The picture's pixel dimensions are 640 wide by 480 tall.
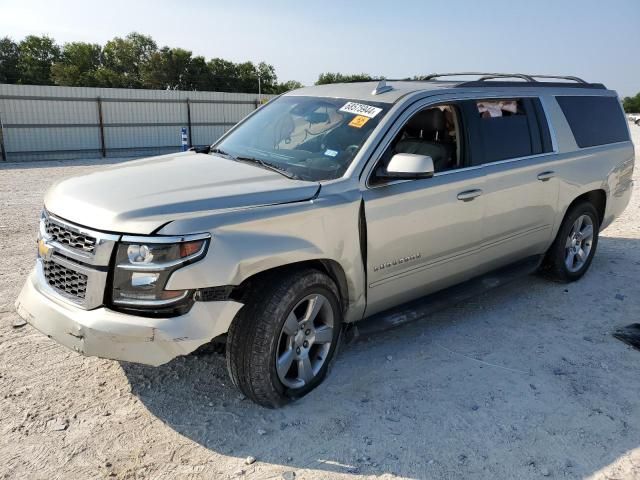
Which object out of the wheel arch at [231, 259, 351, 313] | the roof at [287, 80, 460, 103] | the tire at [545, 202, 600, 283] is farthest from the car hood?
the tire at [545, 202, 600, 283]

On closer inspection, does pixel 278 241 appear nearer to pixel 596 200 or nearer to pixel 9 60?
pixel 596 200

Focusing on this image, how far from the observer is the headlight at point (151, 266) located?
277 cm

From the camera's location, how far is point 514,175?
15.1 feet

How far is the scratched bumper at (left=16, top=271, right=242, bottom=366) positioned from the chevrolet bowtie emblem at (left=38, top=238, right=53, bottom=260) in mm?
406

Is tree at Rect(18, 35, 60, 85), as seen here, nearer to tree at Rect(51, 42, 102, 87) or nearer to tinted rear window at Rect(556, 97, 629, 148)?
tree at Rect(51, 42, 102, 87)

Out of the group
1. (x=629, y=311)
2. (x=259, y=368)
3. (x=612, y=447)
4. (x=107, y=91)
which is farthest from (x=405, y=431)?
(x=107, y=91)

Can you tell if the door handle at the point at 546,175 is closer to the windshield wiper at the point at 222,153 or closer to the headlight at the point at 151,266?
the windshield wiper at the point at 222,153

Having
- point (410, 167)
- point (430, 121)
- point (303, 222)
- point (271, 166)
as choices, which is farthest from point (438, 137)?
point (303, 222)

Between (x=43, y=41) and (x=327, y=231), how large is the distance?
73.5m

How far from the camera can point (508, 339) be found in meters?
4.45

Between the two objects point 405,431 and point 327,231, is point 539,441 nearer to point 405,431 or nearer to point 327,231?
point 405,431

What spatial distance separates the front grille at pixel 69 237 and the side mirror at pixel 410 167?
1815 millimetres

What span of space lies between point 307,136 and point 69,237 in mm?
1772

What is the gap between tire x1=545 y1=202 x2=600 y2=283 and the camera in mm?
5488
